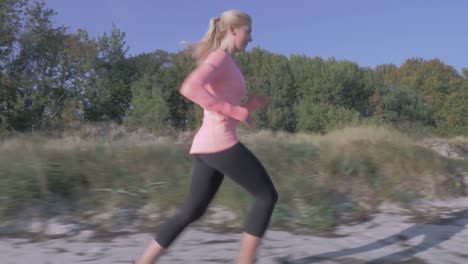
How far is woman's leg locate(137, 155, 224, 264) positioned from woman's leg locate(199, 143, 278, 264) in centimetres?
10

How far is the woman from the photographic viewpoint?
9.01ft

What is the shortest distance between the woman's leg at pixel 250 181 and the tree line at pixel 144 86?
73.1 ft

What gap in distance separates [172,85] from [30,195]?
1273 inches

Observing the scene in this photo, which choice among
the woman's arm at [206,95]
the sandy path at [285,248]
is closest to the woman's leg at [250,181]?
the woman's arm at [206,95]

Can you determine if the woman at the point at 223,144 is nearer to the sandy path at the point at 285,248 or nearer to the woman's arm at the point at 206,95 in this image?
the woman's arm at the point at 206,95

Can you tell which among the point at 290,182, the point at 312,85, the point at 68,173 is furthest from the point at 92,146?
the point at 312,85

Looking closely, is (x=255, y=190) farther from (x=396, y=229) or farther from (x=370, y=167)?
(x=370, y=167)

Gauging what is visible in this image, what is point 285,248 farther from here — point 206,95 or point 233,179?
point 206,95

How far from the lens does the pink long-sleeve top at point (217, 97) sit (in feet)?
8.68

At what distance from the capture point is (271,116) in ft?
112

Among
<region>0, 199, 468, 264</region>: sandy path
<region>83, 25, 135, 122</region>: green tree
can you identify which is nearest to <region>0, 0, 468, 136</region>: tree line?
<region>83, 25, 135, 122</region>: green tree

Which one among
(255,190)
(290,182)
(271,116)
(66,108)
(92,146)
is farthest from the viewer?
(271,116)

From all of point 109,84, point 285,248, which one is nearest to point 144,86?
point 109,84

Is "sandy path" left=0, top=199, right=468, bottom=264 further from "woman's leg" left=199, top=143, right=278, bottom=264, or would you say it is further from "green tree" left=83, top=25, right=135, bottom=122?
"green tree" left=83, top=25, right=135, bottom=122
